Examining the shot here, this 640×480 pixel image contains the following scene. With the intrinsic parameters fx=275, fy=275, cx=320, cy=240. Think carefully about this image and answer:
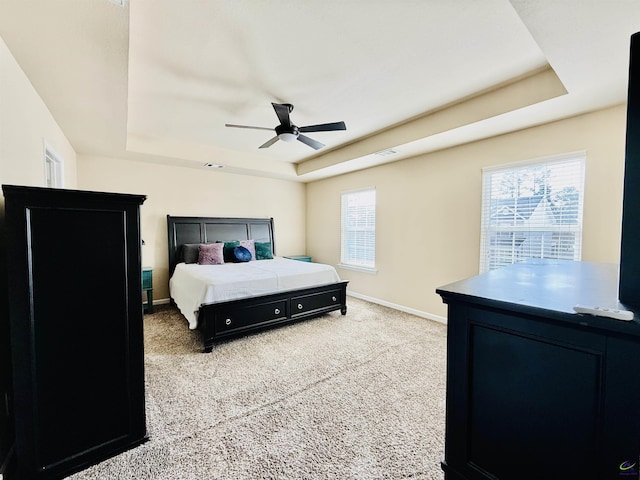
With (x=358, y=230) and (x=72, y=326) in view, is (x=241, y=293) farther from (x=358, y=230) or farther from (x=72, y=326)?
(x=358, y=230)

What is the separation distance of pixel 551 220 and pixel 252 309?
344 centimetres

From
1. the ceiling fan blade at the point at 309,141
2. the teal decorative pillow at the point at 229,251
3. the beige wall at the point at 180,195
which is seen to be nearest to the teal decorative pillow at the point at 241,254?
the teal decorative pillow at the point at 229,251

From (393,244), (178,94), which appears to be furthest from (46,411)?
(393,244)

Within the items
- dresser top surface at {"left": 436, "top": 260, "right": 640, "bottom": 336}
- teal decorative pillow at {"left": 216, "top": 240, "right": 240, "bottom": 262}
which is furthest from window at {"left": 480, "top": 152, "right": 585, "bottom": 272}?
teal decorative pillow at {"left": 216, "top": 240, "right": 240, "bottom": 262}

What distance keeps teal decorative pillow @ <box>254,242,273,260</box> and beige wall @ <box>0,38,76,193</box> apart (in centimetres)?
312

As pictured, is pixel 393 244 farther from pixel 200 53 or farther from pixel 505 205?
pixel 200 53

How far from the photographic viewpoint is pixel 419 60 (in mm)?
2256

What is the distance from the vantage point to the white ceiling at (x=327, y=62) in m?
1.63

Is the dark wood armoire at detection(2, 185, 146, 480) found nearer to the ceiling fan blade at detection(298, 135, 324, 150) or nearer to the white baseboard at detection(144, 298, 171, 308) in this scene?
the ceiling fan blade at detection(298, 135, 324, 150)

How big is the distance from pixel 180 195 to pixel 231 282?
8.74 feet

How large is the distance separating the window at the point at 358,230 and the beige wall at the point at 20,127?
4199 mm

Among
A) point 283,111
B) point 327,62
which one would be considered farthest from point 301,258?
point 327,62

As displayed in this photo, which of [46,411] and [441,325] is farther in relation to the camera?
[441,325]

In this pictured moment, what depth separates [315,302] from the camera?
3.89 meters
